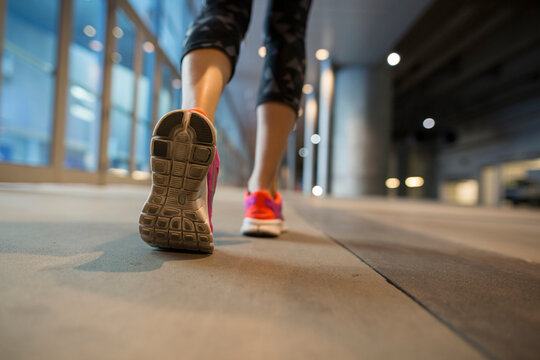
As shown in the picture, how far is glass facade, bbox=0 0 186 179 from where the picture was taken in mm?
3010

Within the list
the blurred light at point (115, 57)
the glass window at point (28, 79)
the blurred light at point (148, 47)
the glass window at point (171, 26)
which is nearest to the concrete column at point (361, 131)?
the glass window at point (171, 26)

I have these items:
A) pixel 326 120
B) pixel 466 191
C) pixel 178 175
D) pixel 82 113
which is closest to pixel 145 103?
pixel 82 113

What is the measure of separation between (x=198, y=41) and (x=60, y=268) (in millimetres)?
503

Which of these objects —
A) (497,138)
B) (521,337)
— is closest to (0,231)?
(521,337)

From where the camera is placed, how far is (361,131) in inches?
266

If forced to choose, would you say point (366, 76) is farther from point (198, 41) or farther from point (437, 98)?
point (198, 41)

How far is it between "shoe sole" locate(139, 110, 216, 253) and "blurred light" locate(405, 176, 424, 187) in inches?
672

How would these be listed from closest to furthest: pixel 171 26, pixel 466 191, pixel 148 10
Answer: pixel 148 10 → pixel 171 26 → pixel 466 191

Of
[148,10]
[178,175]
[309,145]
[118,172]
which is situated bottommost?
[178,175]

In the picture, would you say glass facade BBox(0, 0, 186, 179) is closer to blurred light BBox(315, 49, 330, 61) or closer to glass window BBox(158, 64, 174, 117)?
glass window BBox(158, 64, 174, 117)

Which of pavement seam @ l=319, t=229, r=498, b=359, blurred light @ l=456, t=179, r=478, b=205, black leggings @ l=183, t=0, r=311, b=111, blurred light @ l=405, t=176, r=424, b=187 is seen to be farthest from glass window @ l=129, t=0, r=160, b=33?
blurred light @ l=405, t=176, r=424, b=187

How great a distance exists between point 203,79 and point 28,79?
4357 mm

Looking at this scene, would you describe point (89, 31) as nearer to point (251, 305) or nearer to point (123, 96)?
point (123, 96)

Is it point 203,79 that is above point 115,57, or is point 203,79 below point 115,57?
below
